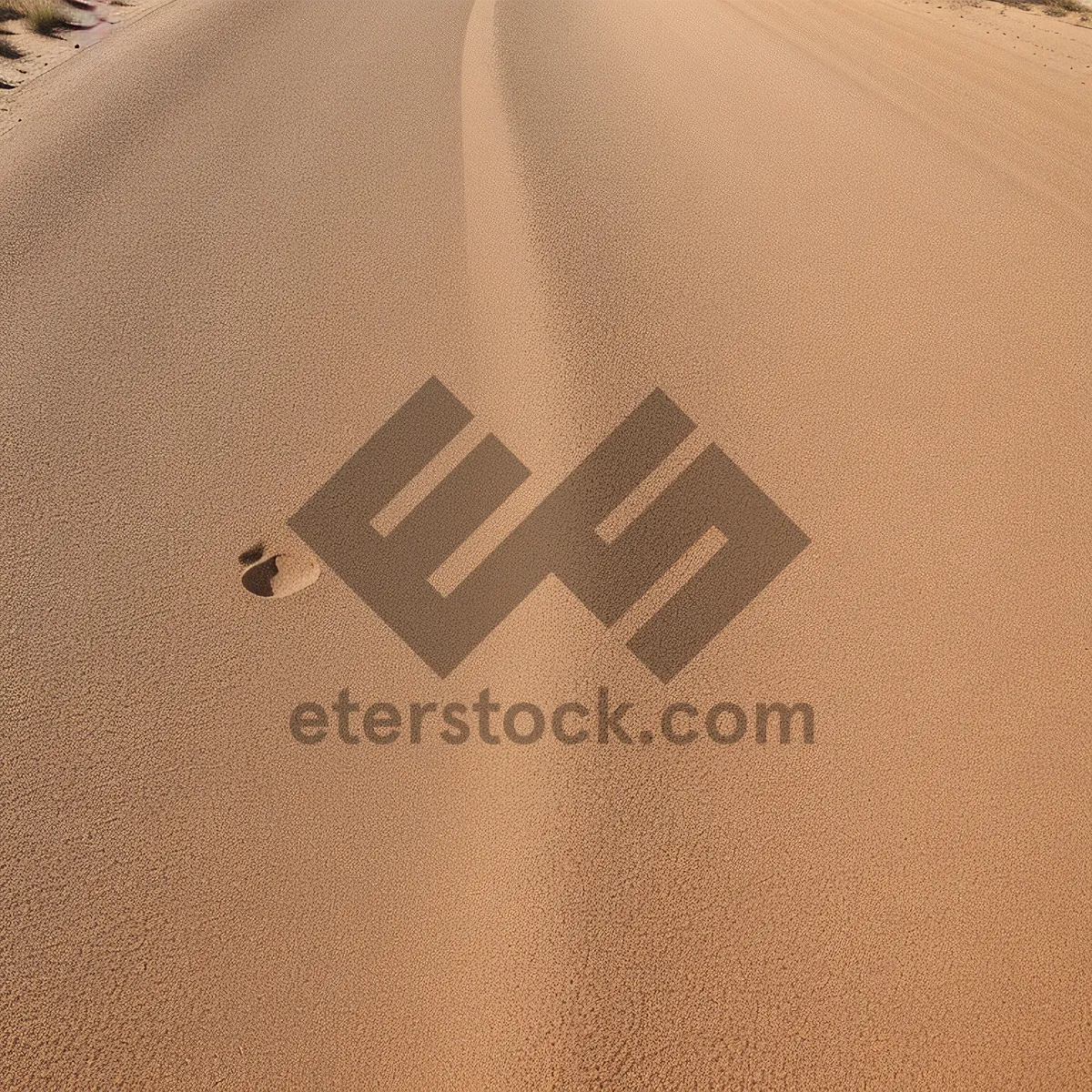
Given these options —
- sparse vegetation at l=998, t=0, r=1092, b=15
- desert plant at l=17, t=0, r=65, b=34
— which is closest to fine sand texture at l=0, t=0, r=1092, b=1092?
desert plant at l=17, t=0, r=65, b=34

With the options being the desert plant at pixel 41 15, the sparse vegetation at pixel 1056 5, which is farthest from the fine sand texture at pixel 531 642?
the sparse vegetation at pixel 1056 5

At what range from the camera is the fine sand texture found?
1.61 metres

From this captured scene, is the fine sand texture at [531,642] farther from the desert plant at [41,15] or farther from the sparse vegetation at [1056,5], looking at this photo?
the sparse vegetation at [1056,5]

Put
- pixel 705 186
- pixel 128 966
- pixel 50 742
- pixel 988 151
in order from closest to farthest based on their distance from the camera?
pixel 128 966
pixel 50 742
pixel 705 186
pixel 988 151

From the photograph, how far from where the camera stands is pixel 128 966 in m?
1.63

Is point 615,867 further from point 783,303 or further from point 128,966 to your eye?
point 783,303

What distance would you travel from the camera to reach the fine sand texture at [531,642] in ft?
5.29

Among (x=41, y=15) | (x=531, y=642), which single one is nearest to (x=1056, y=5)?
(x=41, y=15)

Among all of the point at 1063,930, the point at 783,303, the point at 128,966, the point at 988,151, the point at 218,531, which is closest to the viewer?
the point at 128,966

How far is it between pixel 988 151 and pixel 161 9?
6.05 metres

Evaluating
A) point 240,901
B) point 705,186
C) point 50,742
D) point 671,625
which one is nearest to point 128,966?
point 240,901

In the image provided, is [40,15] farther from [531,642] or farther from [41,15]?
[531,642]

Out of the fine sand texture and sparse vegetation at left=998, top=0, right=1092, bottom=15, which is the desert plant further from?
sparse vegetation at left=998, top=0, right=1092, bottom=15

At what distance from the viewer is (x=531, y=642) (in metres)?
2.27
